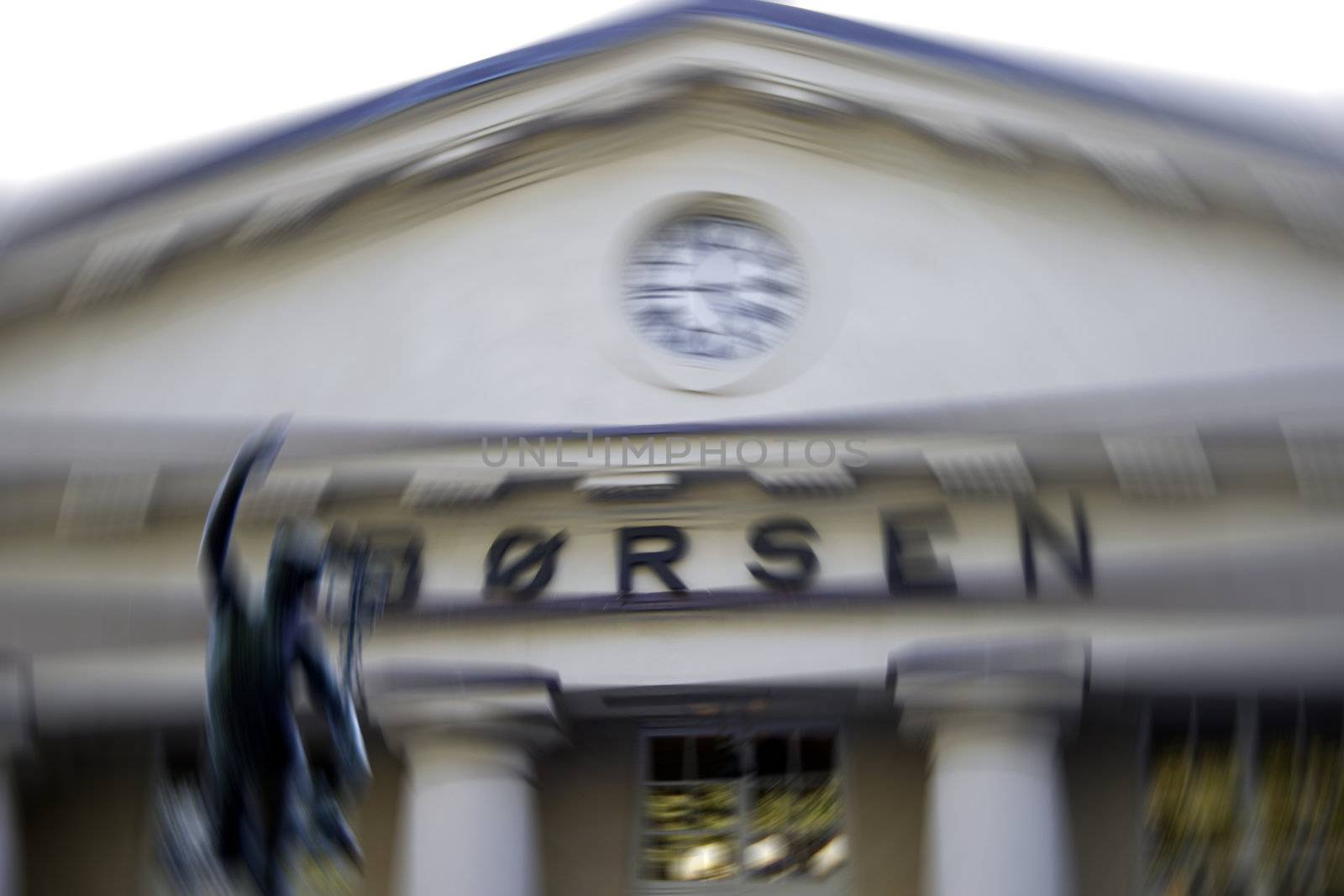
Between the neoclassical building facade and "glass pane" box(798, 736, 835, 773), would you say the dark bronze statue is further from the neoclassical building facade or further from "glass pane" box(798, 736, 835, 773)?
"glass pane" box(798, 736, 835, 773)

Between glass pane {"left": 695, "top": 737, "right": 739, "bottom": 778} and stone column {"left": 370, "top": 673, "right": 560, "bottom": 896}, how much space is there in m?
1.54

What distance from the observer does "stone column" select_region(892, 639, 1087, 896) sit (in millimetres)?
12164

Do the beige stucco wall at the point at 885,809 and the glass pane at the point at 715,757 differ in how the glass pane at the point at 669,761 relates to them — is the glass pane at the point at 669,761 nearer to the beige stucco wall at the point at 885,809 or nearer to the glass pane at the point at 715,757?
the glass pane at the point at 715,757

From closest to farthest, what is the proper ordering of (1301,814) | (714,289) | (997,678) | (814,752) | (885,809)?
(997,678) → (1301,814) → (885,809) → (814,752) → (714,289)

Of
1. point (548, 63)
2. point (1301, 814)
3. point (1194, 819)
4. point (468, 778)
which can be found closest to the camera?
point (468, 778)

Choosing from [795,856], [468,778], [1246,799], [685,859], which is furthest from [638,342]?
[1246,799]

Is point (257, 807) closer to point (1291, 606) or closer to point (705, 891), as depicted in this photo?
point (705, 891)

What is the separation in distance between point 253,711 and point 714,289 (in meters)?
8.23

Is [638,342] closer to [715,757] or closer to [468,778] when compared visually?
[715,757]

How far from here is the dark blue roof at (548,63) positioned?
13875mm

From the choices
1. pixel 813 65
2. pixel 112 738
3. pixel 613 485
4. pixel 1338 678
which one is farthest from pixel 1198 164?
pixel 112 738

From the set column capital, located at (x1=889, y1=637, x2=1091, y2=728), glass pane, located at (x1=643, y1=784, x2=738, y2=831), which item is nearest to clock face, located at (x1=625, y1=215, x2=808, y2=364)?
column capital, located at (x1=889, y1=637, x2=1091, y2=728)

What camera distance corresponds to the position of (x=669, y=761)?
45.8ft

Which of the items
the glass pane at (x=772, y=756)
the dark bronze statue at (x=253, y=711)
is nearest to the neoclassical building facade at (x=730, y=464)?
the glass pane at (x=772, y=756)
